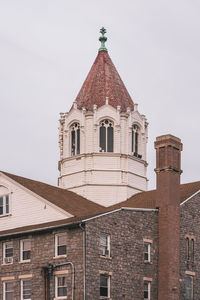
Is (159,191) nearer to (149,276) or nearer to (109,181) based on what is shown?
(149,276)

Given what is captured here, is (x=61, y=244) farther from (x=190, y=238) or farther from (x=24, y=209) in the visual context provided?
(x=190, y=238)

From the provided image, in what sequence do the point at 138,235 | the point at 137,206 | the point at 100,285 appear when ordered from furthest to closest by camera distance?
the point at 137,206 → the point at 138,235 → the point at 100,285

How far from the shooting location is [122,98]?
261 ft

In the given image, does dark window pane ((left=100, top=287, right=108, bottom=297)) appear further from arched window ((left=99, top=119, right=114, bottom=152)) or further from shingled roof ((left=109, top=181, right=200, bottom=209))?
arched window ((left=99, top=119, right=114, bottom=152))

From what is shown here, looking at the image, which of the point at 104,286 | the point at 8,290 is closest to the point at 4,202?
the point at 8,290

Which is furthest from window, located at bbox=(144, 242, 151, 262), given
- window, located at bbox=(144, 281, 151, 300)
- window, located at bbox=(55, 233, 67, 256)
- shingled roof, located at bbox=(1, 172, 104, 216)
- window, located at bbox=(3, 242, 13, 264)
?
window, located at bbox=(3, 242, 13, 264)

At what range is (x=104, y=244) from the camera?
5900cm

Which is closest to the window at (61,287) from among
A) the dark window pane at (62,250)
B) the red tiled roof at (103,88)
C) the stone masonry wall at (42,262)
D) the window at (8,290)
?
the stone masonry wall at (42,262)

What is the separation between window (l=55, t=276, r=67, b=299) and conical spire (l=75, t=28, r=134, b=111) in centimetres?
2401

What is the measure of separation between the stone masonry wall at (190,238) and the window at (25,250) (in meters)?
12.0

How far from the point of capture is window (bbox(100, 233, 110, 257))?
5872 centimetres

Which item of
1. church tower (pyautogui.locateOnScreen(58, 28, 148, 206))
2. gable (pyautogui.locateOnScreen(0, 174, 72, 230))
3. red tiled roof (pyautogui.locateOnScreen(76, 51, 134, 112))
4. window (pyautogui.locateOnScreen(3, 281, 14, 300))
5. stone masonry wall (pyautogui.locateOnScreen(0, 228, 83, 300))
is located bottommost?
window (pyautogui.locateOnScreen(3, 281, 14, 300))

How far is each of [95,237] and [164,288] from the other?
7.21 meters

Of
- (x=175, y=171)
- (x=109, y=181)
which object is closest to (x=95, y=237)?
(x=175, y=171)
